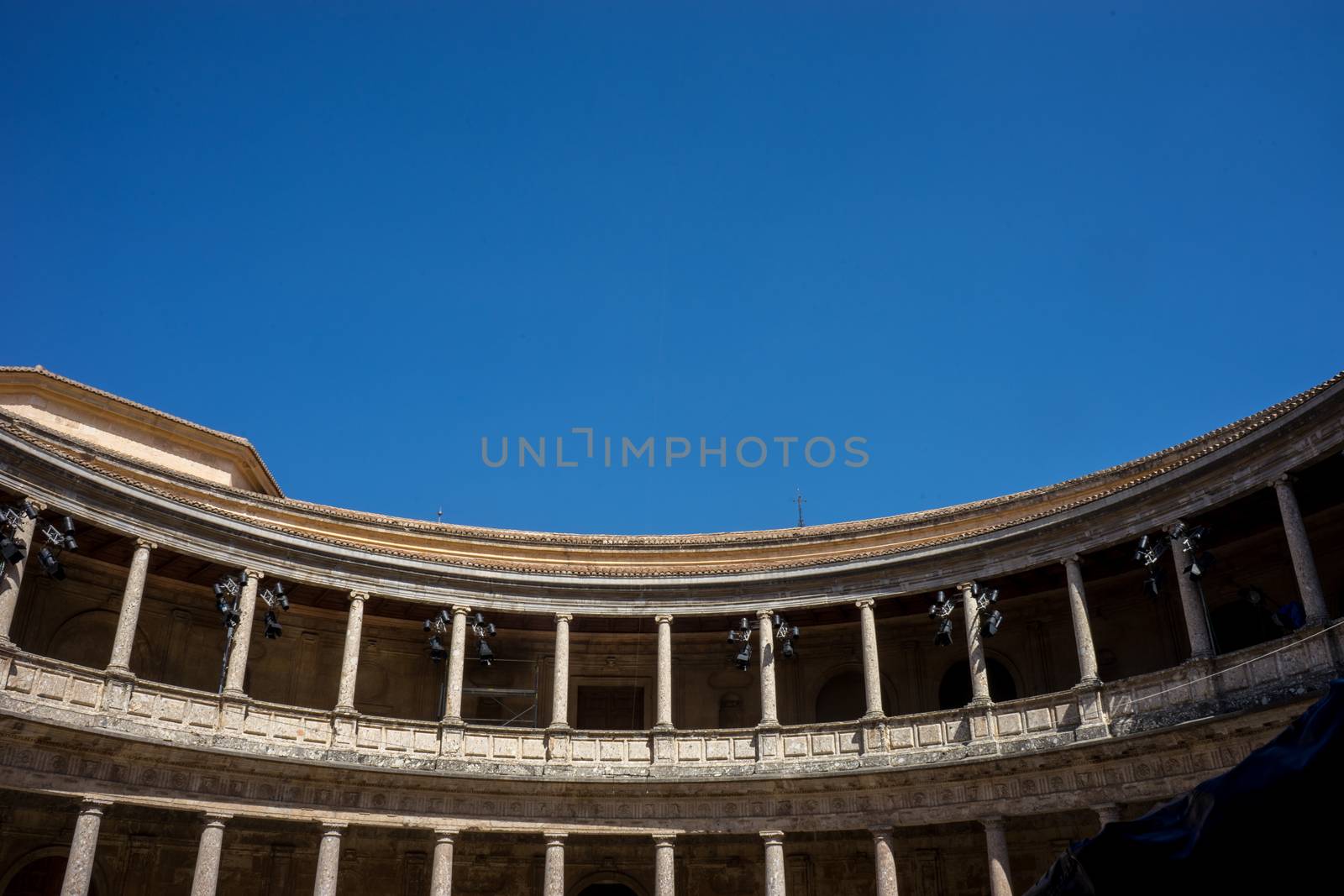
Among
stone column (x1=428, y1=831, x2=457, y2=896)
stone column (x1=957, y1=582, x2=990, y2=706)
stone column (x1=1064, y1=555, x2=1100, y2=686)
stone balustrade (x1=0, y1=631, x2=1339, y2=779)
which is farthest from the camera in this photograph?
stone column (x1=957, y1=582, x2=990, y2=706)

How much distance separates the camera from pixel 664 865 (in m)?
25.6

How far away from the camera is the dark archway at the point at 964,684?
28688mm

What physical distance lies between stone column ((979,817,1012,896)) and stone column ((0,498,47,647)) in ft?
64.8

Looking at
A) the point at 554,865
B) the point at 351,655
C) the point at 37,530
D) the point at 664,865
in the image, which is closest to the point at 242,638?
the point at 351,655

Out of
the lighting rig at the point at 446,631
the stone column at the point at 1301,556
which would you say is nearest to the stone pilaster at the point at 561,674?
the lighting rig at the point at 446,631

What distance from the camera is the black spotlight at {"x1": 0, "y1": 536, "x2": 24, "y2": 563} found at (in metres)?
21.4

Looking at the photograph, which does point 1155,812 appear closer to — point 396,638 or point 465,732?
point 465,732

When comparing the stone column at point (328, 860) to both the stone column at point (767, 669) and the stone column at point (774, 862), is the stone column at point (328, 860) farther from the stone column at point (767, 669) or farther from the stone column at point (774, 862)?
the stone column at point (767, 669)

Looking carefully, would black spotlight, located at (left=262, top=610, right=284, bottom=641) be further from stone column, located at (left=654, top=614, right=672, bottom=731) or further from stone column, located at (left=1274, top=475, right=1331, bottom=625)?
stone column, located at (left=1274, top=475, right=1331, bottom=625)

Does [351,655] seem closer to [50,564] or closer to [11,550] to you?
[50,564]

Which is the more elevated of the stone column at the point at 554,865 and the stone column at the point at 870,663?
the stone column at the point at 870,663

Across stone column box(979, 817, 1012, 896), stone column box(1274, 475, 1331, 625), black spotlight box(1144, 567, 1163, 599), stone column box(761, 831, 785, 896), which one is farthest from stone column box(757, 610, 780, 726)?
stone column box(1274, 475, 1331, 625)

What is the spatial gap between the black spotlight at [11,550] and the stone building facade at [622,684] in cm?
53

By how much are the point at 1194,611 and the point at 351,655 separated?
59.9 feet
